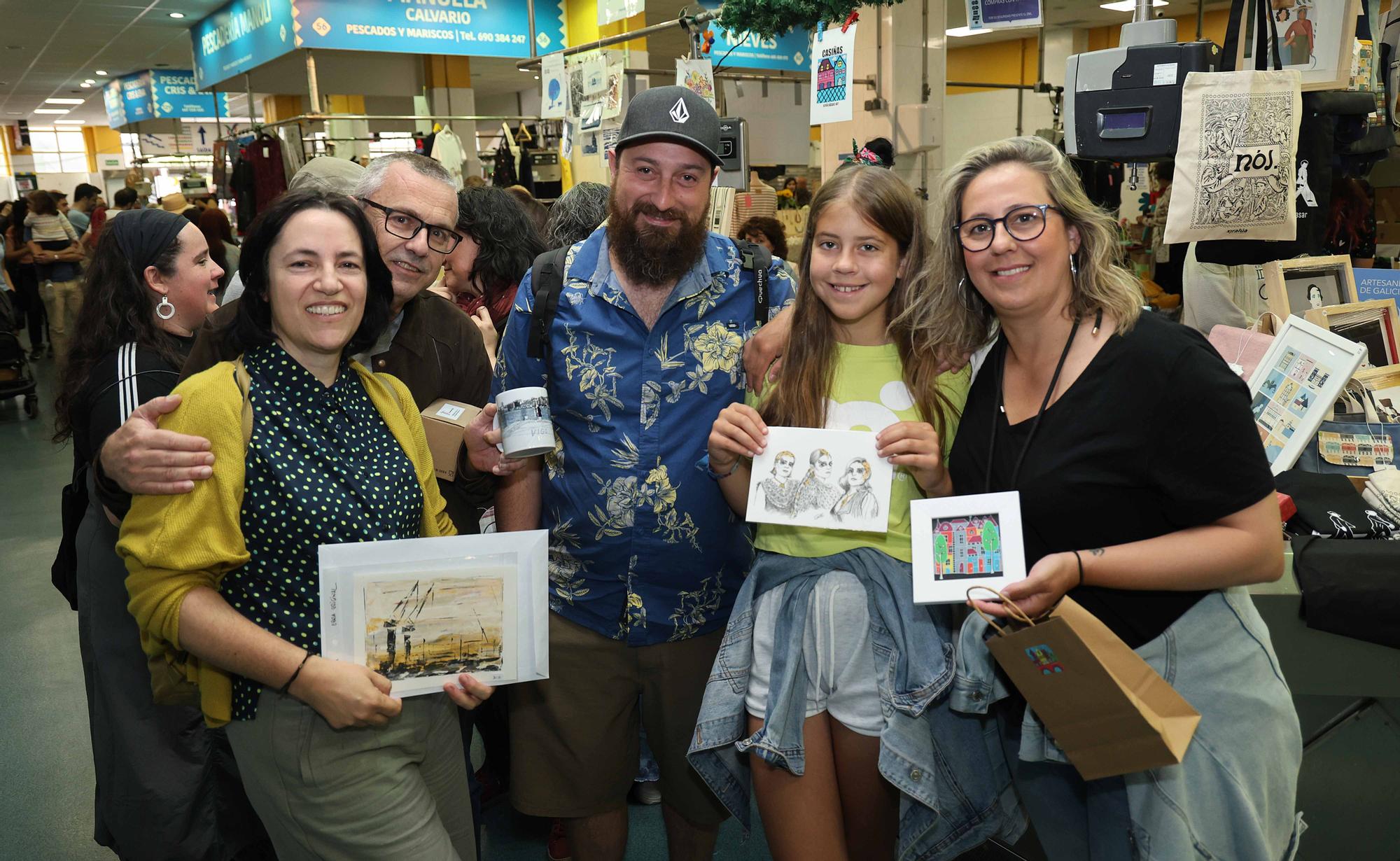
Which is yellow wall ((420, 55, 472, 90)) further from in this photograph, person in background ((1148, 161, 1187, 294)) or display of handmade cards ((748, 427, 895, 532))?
display of handmade cards ((748, 427, 895, 532))

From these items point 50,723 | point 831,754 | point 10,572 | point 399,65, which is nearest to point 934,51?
point 831,754

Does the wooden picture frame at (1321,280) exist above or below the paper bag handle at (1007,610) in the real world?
above

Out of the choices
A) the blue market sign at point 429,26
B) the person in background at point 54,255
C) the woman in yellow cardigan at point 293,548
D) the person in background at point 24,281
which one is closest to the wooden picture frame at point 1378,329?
the woman in yellow cardigan at point 293,548

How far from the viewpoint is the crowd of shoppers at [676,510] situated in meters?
1.53

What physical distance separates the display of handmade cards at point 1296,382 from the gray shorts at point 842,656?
4.34 ft

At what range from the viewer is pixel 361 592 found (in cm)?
152

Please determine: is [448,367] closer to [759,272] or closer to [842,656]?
[759,272]

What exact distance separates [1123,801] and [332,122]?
10.5 m

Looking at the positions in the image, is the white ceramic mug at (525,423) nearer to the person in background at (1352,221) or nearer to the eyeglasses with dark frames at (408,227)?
the eyeglasses with dark frames at (408,227)

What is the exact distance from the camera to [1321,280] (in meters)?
2.99

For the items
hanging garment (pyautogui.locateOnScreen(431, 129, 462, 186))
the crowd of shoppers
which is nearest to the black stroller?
hanging garment (pyautogui.locateOnScreen(431, 129, 462, 186))

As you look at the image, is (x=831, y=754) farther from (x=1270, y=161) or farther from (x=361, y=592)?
(x=1270, y=161)

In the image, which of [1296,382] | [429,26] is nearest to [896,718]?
[1296,382]

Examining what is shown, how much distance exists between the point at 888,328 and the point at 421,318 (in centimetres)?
114
